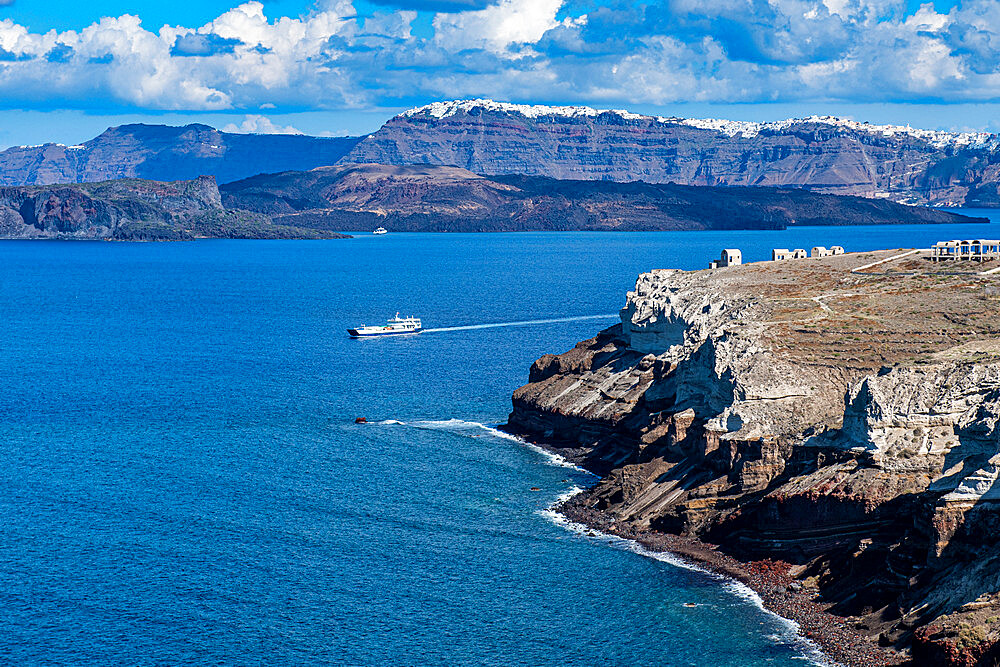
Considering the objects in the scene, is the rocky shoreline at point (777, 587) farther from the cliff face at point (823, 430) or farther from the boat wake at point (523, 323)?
the boat wake at point (523, 323)

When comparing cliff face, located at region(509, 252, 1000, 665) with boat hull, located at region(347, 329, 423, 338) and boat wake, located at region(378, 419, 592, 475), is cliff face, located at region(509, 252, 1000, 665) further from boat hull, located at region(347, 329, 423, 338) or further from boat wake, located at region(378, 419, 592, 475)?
boat hull, located at region(347, 329, 423, 338)

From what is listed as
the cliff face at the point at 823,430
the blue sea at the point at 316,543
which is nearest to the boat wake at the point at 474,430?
the blue sea at the point at 316,543

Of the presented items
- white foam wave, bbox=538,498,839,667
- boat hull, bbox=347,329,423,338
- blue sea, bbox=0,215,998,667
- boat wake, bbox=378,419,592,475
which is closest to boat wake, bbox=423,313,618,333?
boat hull, bbox=347,329,423,338

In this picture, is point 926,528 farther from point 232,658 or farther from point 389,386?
point 389,386

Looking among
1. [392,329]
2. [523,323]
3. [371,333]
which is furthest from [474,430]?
[523,323]

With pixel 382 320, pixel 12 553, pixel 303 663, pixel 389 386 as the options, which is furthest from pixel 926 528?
pixel 382 320

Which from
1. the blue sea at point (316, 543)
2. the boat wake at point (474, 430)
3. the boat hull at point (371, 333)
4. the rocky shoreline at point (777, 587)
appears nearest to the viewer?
the rocky shoreline at point (777, 587)
